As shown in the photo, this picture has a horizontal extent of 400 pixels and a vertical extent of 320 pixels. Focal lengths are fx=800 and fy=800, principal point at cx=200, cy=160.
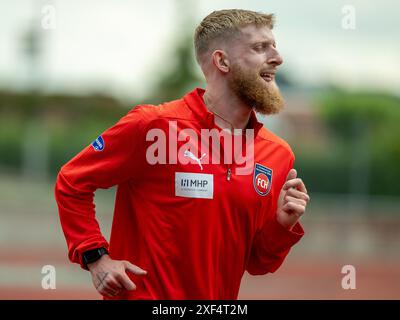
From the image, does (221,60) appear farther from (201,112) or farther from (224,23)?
(201,112)

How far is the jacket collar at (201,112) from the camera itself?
4.29m

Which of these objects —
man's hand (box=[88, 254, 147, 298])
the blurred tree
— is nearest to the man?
man's hand (box=[88, 254, 147, 298])

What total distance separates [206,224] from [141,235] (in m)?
0.37

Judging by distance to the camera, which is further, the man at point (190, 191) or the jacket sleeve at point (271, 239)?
the jacket sleeve at point (271, 239)

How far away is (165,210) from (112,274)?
44 cm

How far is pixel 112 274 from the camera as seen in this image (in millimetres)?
4031

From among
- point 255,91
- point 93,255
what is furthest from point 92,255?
point 255,91

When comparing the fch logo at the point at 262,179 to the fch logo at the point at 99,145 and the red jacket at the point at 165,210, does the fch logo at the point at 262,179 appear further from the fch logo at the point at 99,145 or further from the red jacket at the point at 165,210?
the fch logo at the point at 99,145

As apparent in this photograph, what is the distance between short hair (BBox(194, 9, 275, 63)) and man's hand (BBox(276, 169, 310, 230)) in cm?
84

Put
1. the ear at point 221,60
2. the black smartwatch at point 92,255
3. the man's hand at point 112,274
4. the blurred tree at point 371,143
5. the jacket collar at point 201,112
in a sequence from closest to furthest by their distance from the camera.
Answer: the man's hand at point 112,274, the black smartwatch at point 92,255, the jacket collar at point 201,112, the ear at point 221,60, the blurred tree at point 371,143

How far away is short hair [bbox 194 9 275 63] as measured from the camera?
4391 mm

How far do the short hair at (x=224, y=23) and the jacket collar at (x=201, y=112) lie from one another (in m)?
0.27

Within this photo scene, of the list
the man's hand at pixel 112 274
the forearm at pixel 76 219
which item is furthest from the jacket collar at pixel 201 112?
the man's hand at pixel 112 274
